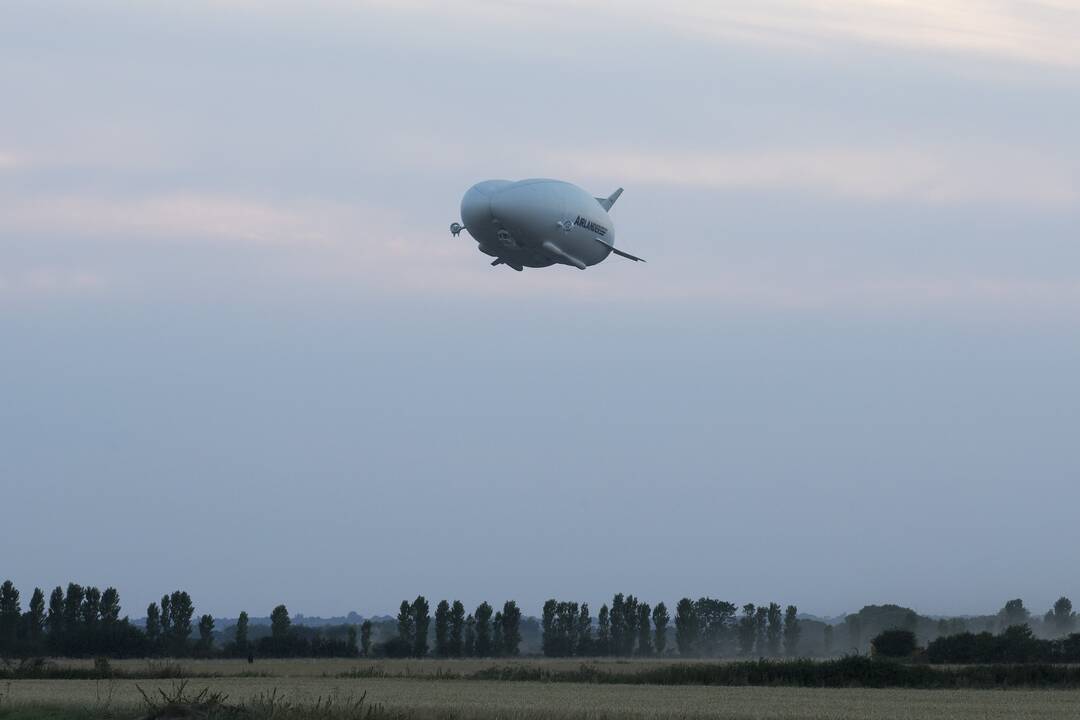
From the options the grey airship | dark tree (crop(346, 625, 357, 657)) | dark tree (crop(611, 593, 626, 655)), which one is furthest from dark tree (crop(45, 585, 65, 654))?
the grey airship

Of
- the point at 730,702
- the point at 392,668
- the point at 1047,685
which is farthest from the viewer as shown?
the point at 392,668

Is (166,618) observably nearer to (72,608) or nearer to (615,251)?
(72,608)

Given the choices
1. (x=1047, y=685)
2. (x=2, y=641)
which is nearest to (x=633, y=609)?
(x=2, y=641)

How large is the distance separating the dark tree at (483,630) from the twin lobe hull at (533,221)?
91.6 m

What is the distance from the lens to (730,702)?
5391cm

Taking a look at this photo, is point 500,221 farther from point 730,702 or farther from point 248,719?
point 248,719

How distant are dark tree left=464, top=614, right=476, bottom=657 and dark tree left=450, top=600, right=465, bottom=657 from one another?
579 millimetres

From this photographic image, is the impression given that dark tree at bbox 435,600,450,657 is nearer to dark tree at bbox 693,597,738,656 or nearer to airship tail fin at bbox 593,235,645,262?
dark tree at bbox 693,597,738,656

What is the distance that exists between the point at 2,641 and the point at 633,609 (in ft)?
215

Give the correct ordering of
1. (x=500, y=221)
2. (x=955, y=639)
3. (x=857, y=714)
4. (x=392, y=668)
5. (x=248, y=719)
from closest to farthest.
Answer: (x=248, y=719) < (x=857, y=714) < (x=500, y=221) < (x=955, y=639) < (x=392, y=668)

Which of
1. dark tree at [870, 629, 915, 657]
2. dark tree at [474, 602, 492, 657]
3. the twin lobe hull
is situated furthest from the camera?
dark tree at [474, 602, 492, 657]

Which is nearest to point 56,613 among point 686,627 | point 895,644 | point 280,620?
point 280,620

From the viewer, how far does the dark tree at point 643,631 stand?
6344 inches

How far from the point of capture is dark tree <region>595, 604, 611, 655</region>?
159625mm
